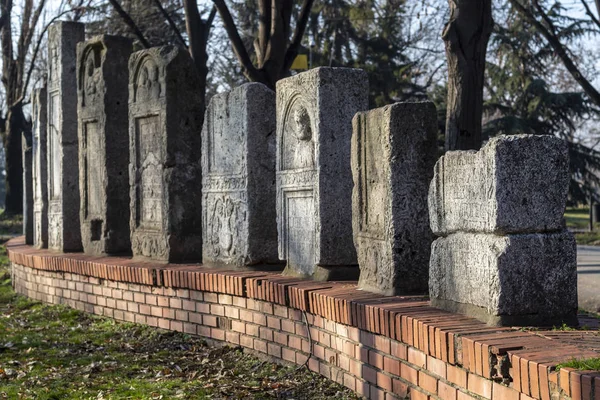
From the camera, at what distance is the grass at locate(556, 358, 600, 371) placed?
3.32 meters

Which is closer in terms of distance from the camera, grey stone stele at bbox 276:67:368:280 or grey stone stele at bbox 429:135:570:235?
grey stone stele at bbox 429:135:570:235

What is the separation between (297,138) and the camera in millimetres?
6574

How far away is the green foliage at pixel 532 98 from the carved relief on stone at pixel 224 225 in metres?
15.9

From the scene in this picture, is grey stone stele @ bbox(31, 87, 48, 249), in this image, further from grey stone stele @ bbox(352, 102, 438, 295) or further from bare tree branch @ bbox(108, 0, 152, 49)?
grey stone stele @ bbox(352, 102, 438, 295)

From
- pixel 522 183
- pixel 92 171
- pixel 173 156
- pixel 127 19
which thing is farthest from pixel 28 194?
pixel 522 183

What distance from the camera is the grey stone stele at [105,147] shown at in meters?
9.34

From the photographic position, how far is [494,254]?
4.29 metres

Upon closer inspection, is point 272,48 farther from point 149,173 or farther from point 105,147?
point 149,173

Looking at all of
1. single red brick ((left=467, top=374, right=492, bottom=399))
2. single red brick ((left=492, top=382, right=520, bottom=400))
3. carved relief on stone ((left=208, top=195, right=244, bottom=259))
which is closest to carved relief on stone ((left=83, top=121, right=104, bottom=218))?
carved relief on stone ((left=208, top=195, right=244, bottom=259))

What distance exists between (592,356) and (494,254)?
0.85 meters

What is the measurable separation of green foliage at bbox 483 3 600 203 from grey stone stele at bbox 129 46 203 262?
1511cm

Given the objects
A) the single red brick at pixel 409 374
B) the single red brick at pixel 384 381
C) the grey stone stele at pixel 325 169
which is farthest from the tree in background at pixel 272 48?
the single red brick at pixel 409 374

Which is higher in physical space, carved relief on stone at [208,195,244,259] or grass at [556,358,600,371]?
carved relief on stone at [208,195,244,259]

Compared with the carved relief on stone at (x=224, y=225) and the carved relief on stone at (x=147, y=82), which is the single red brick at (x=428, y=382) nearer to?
the carved relief on stone at (x=224, y=225)
